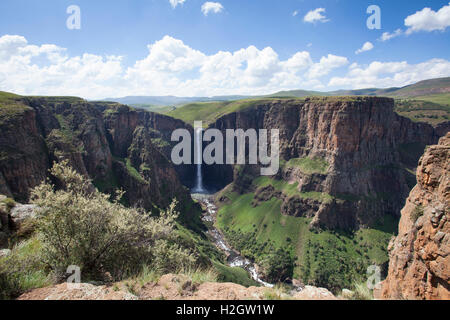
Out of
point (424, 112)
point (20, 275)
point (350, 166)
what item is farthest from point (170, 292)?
point (424, 112)

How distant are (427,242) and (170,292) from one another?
11.2 m

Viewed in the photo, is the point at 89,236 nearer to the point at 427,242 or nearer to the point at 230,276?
the point at 427,242

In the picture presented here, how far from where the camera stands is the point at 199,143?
13700 cm

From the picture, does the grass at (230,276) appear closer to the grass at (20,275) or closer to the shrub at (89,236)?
the shrub at (89,236)

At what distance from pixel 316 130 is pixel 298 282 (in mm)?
52383

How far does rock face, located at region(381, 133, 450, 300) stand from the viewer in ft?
29.8

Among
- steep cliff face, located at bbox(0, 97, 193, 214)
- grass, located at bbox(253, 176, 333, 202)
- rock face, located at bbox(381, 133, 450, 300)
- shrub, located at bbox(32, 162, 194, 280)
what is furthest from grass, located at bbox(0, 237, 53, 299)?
grass, located at bbox(253, 176, 333, 202)

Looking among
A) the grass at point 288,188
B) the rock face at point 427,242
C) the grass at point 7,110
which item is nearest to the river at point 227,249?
the grass at point 288,188

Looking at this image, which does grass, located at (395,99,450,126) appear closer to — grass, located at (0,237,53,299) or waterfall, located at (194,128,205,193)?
waterfall, located at (194,128,205,193)

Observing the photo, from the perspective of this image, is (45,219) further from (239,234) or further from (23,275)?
(239,234)

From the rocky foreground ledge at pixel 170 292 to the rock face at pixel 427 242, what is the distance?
5.12 metres

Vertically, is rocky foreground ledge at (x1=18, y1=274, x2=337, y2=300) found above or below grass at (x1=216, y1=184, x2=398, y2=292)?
above

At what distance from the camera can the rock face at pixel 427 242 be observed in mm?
9086

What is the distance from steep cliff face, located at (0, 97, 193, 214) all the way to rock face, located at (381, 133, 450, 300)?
27.3 m
